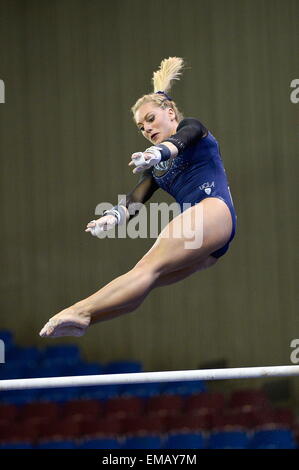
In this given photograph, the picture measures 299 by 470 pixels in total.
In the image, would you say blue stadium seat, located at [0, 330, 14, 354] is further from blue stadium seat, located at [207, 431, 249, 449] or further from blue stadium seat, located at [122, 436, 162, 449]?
blue stadium seat, located at [207, 431, 249, 449]

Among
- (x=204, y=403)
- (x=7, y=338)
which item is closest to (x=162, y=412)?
(x=204, y=403)

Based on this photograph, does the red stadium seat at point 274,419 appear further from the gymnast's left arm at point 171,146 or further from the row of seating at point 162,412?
the gymnast's left arm at point 171,146

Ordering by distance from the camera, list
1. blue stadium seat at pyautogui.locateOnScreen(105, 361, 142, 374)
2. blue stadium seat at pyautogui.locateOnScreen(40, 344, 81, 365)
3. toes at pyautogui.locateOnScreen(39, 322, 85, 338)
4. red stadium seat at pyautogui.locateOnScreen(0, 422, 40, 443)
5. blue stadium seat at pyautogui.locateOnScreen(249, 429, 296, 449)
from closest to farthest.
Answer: toes at pyautogui.locateOnScreen(39, 322, 85, 338) → blue stadium seat at pyautogui.locateOnScreen(249, 429, 296, 449) → red stadium seat at pyautogui.locateOnScreen(0, 422, 40, 443) → blue stadium seat at pyautogui.locateOnScreen(105, 361, 142, 374) → blue stadium seat at pyautogui.locateOnScreen(40, 344, 81, 365)

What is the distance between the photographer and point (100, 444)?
721 centimetres

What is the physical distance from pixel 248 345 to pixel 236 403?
2.43 feet

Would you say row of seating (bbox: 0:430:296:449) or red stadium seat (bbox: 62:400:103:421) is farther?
red stadium seat (bbox: 62:400:103:421)

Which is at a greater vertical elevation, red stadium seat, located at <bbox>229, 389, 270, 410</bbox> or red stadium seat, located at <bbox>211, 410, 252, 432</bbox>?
red stadium seat, located at <bbox>229, 389, 270, 410</bbox>

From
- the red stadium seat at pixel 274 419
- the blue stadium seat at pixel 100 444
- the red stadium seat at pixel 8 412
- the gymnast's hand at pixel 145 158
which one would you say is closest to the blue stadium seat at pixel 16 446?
the blue stadium seat at pixel 100 444

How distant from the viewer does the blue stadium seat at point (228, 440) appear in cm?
707

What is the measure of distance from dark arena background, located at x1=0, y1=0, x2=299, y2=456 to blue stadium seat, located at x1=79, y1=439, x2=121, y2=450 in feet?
3.53

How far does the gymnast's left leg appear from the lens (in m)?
4.58

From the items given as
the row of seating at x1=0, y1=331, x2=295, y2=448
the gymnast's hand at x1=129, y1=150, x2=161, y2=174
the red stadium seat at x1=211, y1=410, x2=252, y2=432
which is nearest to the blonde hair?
the gymnast's hand at x1=129, y1=150, x2=161, y2=174

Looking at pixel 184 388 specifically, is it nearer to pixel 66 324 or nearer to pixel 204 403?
pixel 204 403

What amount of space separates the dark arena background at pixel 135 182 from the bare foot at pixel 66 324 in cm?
392
